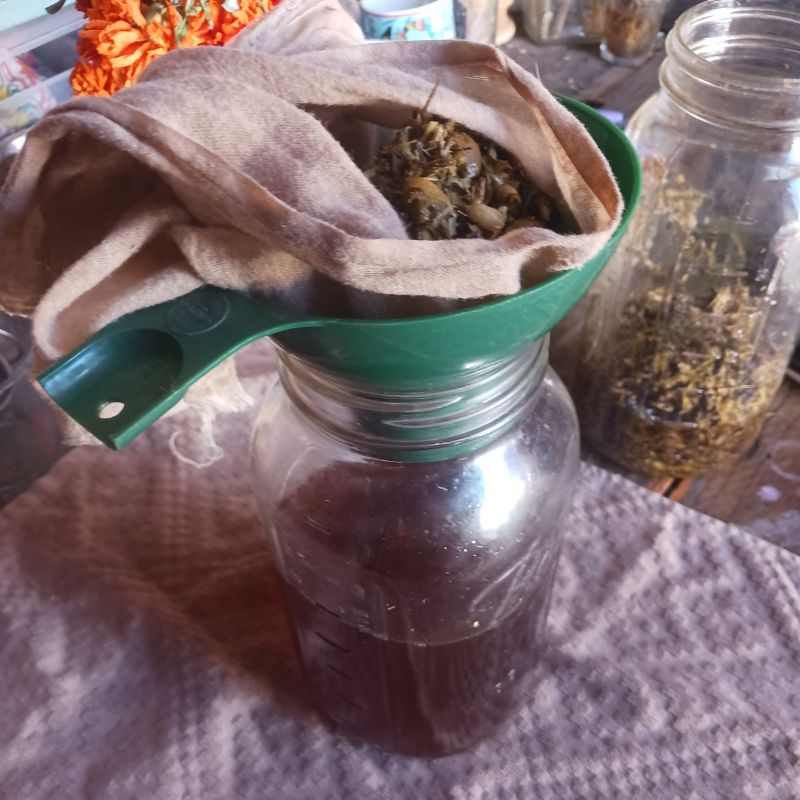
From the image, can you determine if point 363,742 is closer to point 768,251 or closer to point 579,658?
point 579,658

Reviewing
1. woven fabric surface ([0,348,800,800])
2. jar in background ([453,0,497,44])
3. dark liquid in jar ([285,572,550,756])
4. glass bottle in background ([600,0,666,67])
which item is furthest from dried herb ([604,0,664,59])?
dark liquid in jar ([285,572,550,756])

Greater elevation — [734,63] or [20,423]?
[734,63]

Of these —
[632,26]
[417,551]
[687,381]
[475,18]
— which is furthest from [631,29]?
[417,551]

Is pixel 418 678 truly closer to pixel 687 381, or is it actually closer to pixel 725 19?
pixel 687 381

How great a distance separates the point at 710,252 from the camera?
1.48ft

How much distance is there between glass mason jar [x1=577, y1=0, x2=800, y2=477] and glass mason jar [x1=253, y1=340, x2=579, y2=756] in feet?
0.33

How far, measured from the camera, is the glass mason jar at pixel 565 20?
0.76m

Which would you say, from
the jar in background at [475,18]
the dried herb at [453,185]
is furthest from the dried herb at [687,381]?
the jar in background at [475,18]

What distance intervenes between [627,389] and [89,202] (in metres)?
0.35

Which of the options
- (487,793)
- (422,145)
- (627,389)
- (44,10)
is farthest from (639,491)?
(44,10)

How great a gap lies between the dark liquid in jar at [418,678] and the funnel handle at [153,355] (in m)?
0.21

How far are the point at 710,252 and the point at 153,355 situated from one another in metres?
0.34

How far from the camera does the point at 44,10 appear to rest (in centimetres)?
61

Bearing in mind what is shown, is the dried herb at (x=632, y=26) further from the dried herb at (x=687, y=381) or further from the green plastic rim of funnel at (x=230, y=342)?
the green plastic rim of funnel at (x=230, y=342)
